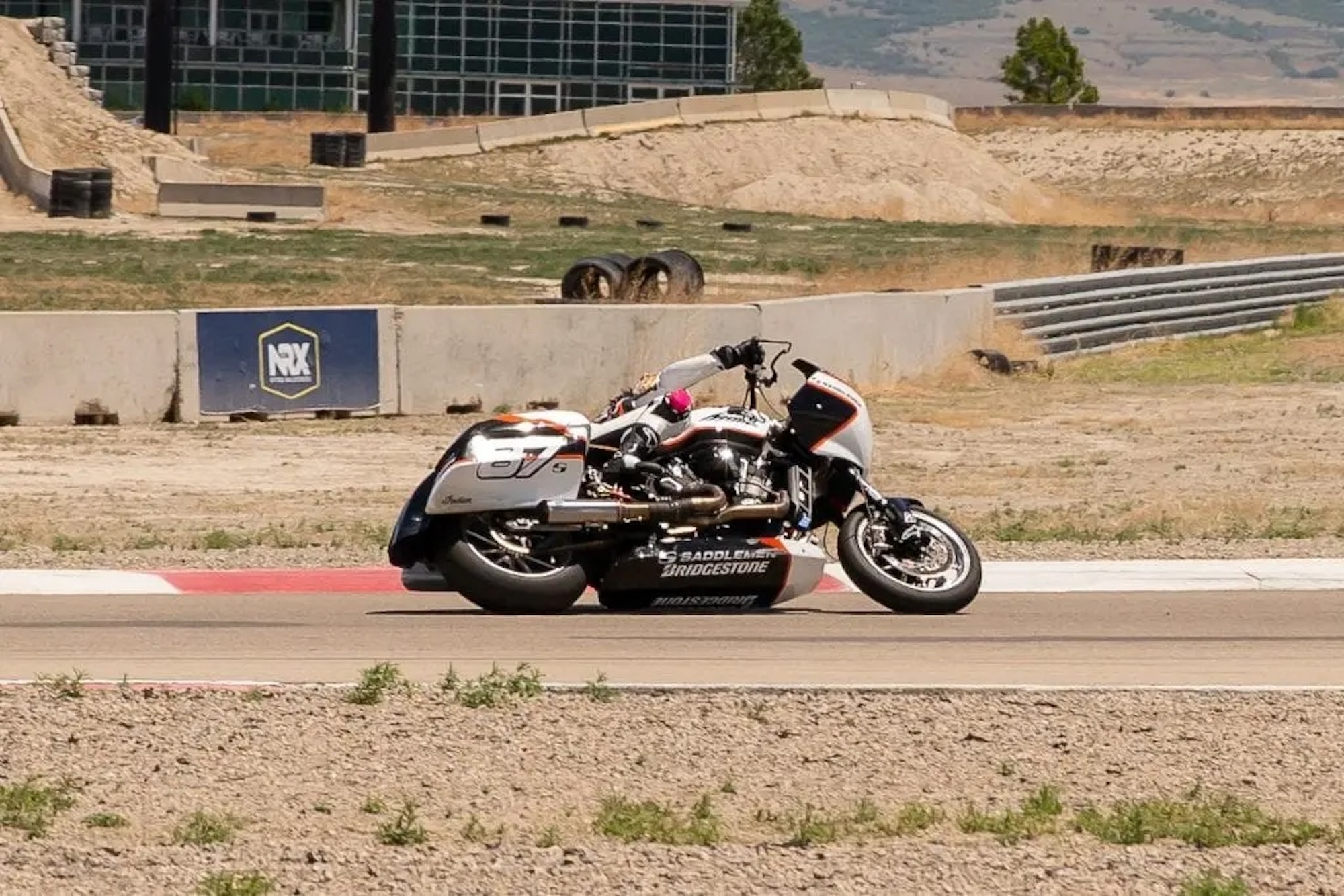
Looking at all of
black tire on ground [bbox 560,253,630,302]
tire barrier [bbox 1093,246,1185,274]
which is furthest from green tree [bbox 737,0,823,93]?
black tire on ground [bbox 560,253,630,302]

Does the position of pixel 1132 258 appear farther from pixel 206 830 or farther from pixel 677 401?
pixel 206 830

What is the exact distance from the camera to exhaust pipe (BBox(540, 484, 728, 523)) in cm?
1087

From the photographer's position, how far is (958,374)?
24797 mm

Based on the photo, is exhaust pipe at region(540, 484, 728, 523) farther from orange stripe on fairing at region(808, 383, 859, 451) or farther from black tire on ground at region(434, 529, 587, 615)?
orange stripe on fairing at region(808, 383, 859, 451)

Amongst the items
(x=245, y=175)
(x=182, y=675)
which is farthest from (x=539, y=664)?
(x=245, y=175)

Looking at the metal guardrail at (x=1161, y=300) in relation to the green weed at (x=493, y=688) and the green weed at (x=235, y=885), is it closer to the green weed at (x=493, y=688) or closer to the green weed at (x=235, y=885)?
the green weed at (x=493, y=688)

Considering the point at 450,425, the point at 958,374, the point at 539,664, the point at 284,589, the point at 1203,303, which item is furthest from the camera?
the point at 1203,303

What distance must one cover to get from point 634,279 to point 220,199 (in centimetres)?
1911

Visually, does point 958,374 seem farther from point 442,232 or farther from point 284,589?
point 442,232

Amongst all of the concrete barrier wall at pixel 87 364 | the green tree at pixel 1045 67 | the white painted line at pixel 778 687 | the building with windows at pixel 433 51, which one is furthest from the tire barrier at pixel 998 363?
the green tree at pixel 1045 67

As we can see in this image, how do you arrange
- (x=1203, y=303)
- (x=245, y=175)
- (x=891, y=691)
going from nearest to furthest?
(x=891, y=691) < (x=1203, y=303) < (x=245, y=175)

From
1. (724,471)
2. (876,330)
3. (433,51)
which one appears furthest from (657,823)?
(433,51)

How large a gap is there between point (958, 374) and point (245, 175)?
29.6 m

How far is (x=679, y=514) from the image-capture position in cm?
1101
